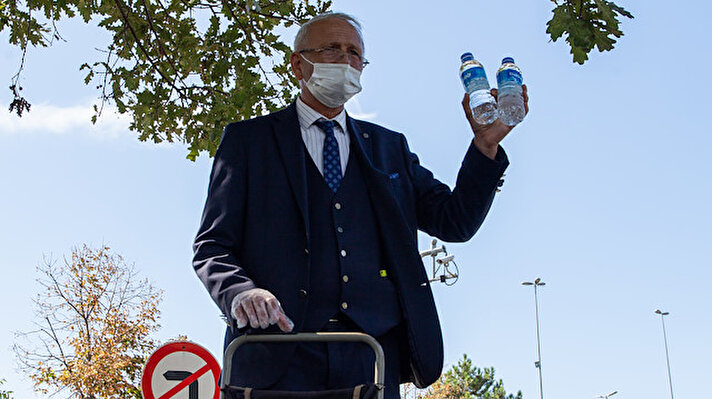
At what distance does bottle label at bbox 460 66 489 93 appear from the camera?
11.7ft

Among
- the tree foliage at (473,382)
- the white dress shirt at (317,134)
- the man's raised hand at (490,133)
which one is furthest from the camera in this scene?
the tree foliage at (473,382)

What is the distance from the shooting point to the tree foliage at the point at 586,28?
467cm

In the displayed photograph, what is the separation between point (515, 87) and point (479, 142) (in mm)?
260

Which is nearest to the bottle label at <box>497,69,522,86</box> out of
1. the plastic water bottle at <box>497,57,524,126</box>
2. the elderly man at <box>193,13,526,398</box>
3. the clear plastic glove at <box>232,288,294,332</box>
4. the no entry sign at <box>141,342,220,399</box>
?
the plastic water bottle at <box>497,57,524,126</box>

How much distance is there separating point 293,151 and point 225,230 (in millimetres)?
446

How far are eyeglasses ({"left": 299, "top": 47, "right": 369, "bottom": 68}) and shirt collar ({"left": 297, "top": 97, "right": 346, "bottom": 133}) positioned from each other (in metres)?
0.22

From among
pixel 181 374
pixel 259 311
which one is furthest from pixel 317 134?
pixel 181 374

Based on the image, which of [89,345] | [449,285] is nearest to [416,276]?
[449,285]

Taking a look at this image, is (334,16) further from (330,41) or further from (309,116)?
(309,116)

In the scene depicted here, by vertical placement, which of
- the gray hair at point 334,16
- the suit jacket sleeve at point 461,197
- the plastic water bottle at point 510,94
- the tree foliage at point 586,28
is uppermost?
the tree foliage at point 586,28

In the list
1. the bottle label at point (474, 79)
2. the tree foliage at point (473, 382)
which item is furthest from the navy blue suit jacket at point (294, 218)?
the tree foliage at point (473, 382)

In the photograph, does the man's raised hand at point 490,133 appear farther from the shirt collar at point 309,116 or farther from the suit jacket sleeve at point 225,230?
the suit jacket sleeve at point 225,230

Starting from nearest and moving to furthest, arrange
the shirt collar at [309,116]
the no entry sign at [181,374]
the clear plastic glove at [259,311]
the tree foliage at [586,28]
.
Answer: the clear plastic glove at [259,311], the shirt collar at [309,116], the tree foliage at [586,28], the no entry sign at [181,374]

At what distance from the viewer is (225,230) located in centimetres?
338
